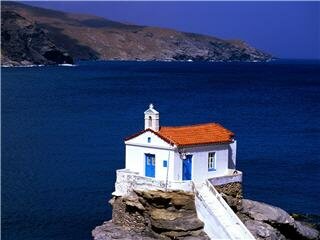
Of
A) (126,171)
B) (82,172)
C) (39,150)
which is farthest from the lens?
(39,150)

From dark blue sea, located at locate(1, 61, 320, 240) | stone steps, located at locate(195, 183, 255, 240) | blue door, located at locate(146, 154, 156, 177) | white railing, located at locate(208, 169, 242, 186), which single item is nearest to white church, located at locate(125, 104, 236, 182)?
blue door, located at locate(146, 154, 156, 177)

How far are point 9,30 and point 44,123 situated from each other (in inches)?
4876

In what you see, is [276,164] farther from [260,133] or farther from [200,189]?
[200,189]

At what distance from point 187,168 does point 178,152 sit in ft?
3.40

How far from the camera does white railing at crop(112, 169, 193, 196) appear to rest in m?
32.2

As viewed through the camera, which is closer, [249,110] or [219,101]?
[249,110]

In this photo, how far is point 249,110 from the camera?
3770 inches

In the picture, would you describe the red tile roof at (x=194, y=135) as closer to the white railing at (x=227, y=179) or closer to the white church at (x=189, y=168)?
the white church at (x=189, y=168)

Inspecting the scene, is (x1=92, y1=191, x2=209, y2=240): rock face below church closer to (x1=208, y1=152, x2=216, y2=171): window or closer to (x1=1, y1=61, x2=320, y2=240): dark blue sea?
(x1=208, y1=152, x2=216, y2=171): window

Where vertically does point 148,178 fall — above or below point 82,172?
above

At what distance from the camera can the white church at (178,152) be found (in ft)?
107

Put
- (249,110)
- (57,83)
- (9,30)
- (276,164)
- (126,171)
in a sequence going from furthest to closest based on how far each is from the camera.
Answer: (9,30) → (57,83) → (249,110) → (276,164) → (126,171)

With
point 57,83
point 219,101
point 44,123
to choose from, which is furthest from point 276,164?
point 57,83

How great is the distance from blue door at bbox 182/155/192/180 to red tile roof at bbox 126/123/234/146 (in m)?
0.77
